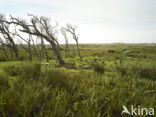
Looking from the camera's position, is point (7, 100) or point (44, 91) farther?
point (44, 91)

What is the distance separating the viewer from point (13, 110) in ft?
4.55

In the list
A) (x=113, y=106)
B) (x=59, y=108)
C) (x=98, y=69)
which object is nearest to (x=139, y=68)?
(x=98, y=69)

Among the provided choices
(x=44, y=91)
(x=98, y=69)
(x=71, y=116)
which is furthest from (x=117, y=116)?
(x=98, y=69)

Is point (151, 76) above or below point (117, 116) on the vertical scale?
below

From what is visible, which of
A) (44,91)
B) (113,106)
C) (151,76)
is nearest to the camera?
(113,106)

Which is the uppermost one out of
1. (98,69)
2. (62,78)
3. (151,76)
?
(62,78)

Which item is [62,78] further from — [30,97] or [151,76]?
[151,76]

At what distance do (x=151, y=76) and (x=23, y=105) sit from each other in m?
7.47

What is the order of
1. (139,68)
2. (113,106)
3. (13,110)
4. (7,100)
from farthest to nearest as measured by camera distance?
(139,68)
(113,106)
(7,100)
(13,110)

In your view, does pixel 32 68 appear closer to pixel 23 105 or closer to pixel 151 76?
pixel 23 105

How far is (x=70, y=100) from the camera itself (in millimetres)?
1938

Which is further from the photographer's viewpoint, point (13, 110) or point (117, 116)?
point (117, 116)

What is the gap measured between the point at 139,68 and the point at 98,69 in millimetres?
3141

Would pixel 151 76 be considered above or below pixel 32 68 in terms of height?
below
